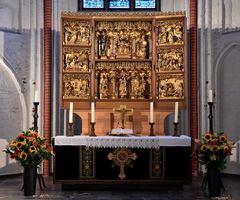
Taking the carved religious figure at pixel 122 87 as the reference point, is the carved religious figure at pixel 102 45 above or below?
above

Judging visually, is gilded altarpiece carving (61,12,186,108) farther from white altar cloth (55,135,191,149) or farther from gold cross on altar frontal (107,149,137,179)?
gold cross on altar frontal (107,149,137,179)

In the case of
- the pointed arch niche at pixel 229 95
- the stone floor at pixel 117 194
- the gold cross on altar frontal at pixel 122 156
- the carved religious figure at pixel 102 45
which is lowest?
the stone floor at pixel 117 194

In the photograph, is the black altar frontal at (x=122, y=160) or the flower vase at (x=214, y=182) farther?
the black altar frontal at (x=122, y=160)

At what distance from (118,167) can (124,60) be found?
2.88 meters

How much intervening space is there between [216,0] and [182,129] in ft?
11.8

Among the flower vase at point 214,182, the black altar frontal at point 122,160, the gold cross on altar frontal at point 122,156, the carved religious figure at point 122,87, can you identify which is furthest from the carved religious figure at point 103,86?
the flower vase at point 214,182

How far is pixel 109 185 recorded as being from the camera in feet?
34.8

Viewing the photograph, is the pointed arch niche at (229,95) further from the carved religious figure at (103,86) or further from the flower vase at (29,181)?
the flower vase at (29,181)

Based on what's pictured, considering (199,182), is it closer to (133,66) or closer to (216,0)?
(133,66)

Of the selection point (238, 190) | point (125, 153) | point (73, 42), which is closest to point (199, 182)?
point (238, 190)

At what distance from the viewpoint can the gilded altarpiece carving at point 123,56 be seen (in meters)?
11.8

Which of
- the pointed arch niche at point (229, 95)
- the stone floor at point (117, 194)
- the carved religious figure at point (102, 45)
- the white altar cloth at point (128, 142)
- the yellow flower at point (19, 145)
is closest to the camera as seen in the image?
the stone floor at point (117, 194)

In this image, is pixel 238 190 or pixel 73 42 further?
pixel 73 42

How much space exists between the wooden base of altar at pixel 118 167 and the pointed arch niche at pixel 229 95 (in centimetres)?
322
